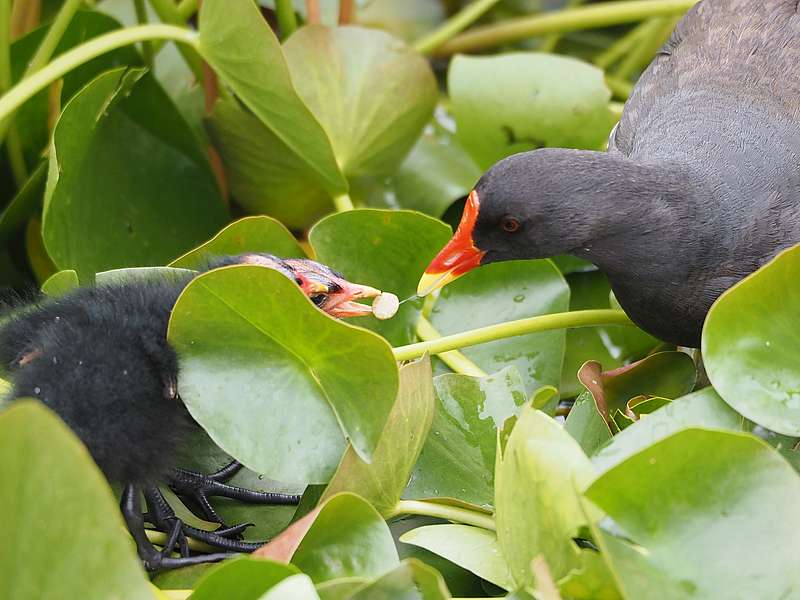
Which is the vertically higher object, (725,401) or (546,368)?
(725,401)

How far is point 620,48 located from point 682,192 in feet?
3.72

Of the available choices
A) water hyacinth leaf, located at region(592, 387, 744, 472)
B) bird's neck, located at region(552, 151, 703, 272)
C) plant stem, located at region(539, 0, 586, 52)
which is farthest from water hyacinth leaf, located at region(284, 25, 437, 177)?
water hyacinth leaf, located at region(592, 387, 744, 472)

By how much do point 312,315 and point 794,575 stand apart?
529mm

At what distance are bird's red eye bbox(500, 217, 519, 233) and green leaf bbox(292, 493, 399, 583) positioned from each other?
0.47 m

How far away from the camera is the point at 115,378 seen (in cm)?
127

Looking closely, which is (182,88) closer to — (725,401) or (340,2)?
(340,2)

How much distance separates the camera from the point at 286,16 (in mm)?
1982

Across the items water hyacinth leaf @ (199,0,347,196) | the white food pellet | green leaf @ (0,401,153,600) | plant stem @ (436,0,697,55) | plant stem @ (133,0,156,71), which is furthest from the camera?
plant stem @ (436,0,697,55)

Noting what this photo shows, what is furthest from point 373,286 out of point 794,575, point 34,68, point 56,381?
point 794,575

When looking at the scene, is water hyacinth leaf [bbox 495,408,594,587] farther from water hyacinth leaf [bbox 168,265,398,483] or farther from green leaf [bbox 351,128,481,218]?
green leaf [bbox 351,128,481,218]

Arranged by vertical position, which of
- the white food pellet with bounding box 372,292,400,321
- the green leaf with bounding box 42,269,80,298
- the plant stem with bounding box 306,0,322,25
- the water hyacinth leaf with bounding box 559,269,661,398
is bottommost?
the water hyacinth leaf with bounding box 559,269,661,398

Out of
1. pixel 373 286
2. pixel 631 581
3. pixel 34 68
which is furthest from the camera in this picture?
pixel 34 68

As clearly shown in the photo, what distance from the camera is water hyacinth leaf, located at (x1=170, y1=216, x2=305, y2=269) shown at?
4.92 feet

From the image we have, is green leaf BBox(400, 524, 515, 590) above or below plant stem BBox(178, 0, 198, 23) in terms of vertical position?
below
